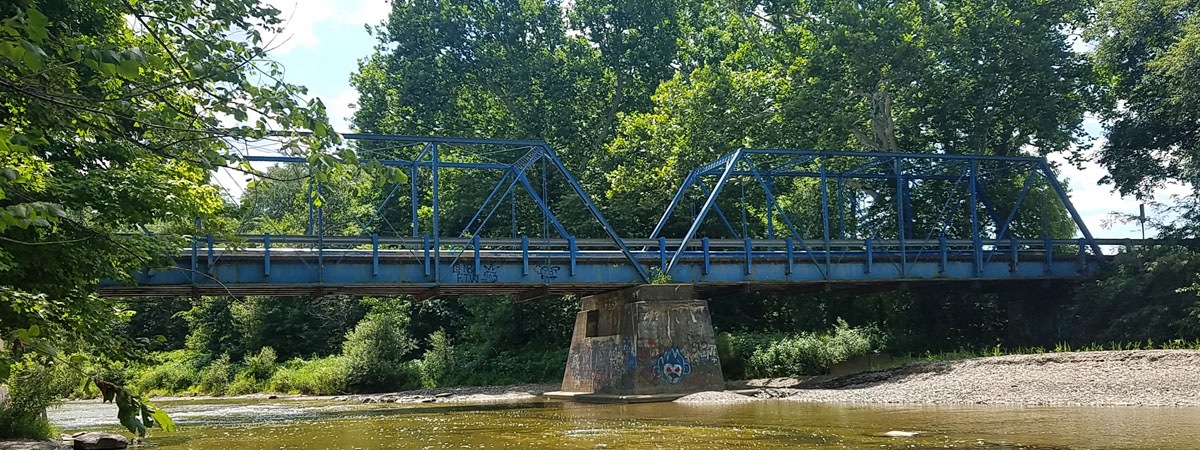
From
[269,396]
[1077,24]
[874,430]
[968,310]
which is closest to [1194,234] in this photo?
[968,310]

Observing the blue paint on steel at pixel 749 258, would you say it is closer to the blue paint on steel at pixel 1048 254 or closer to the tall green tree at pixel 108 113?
the blue paint on steel at pixel 1048 254

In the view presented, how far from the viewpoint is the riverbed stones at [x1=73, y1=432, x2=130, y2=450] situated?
18.4 m

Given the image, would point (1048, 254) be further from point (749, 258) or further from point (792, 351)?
point (749, 258)

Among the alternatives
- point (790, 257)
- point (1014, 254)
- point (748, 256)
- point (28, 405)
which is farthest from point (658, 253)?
point (28, 405)

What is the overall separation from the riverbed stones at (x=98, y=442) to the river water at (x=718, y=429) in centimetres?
77

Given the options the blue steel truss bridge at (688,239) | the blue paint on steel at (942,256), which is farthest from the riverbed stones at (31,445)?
the blue paint on steel at (942,256)

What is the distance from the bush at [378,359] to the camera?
48.2 metres

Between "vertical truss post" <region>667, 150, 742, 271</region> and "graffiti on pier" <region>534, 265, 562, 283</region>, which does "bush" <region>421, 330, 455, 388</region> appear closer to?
"graffiti on pier" <region>534, 265, 562, 283</region>

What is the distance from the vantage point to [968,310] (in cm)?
4356

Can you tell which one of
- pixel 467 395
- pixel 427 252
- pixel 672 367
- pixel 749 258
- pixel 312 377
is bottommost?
pixel 467 395

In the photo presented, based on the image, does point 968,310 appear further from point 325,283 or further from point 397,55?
point 397,55

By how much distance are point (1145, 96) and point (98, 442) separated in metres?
39.4

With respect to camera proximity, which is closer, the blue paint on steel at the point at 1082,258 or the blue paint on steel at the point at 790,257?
the blue paint on steel at the point at 790,257

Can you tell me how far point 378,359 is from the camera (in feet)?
160
